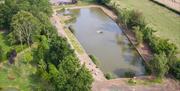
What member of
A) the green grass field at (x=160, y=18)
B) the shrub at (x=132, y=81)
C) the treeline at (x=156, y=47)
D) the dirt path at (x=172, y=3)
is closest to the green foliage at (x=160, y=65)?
the treeline at (x=156, y=47)

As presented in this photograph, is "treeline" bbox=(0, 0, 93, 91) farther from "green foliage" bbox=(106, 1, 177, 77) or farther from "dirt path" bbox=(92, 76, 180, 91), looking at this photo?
"green foliage" bbox=(106, 1, 177, 77)

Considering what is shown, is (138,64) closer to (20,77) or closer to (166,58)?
(166,58)

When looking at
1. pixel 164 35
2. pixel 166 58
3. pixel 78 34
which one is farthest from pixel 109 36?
pixel 166 58

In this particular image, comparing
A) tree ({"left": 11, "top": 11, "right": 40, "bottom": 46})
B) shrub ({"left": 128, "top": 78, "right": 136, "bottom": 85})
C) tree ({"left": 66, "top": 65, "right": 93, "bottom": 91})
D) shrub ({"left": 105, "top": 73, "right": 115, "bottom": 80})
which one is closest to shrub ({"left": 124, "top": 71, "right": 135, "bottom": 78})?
shrub ({"left": 105, "top": 73, "right": 115, "bottom": 80})

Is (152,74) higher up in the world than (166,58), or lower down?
lower down

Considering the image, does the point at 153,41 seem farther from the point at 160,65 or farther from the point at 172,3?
the point at 172,3

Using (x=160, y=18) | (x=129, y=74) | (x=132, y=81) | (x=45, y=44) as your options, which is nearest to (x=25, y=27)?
(x=45, y=44)
